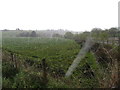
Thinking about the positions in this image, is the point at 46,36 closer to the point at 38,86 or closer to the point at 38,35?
the point at 38,35

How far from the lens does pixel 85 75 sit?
403 centimetres

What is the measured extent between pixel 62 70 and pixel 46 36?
19.0 m

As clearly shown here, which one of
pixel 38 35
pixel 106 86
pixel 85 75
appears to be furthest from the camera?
pixel 38 35

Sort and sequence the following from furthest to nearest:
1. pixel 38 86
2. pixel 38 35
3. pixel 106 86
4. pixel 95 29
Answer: pixel 38 35 → pixel 95 29 → pixel 38 86 → pixel 106 86

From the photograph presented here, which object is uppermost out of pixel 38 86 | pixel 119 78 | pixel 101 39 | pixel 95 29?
pixel 95 29

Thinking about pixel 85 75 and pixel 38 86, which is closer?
pixel 38 86

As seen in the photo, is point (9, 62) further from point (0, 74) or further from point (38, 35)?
point (38, 35)

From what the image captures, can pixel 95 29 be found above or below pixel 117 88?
above

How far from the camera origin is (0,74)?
161 inches

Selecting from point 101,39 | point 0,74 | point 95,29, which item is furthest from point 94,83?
point 95,29

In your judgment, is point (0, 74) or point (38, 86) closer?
point (38, 86)

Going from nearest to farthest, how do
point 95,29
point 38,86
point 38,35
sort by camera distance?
point 38,86 < point 95,29 < point 38,35

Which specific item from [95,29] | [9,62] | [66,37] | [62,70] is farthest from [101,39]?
[66,37]

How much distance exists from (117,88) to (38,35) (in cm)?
2067
